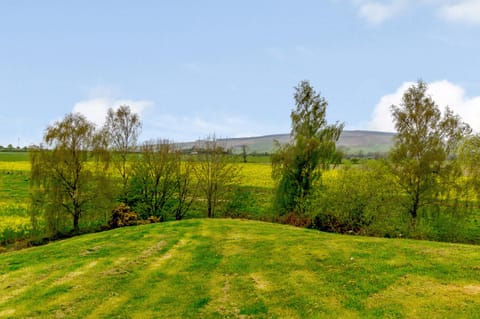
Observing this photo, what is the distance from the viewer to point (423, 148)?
2727 cm

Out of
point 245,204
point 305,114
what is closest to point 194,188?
point 245,204

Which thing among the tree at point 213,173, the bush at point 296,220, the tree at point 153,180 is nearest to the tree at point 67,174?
the tree at point 153,180

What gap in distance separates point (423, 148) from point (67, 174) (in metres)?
30.4

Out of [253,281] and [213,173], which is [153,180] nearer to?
[213,173]

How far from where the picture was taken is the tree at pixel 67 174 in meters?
27.3

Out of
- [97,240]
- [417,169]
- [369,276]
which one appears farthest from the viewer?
[417,169]

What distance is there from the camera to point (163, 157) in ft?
112

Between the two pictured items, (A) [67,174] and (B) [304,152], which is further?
(B) [304,152]

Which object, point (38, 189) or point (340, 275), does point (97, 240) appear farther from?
point (340, 275)

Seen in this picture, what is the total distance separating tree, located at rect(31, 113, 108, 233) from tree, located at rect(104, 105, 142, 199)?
4725 mm

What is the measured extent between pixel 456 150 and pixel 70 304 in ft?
97.9

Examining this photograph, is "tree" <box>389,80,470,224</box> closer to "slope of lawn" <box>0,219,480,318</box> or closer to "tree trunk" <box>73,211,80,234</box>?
"slope of lawn" <box>0,219,480,318</box>

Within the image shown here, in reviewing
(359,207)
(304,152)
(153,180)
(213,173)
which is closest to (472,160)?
(359,207)

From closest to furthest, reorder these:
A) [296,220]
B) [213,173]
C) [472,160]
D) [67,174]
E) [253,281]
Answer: [253,281] → [472,160] → [67,174] → [296,220] → [213,173]
